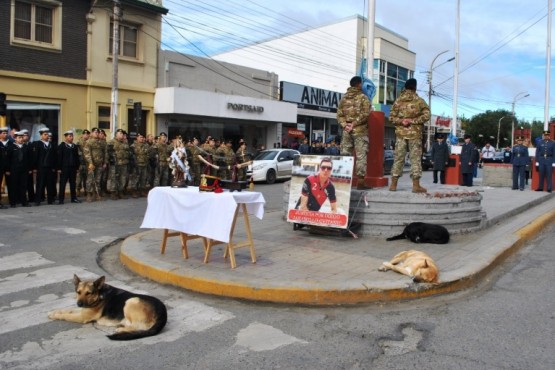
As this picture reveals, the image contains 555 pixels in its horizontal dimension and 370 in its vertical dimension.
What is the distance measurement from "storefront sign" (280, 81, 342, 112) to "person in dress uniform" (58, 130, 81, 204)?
64.5ft

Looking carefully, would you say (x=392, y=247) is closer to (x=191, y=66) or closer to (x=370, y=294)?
(x=370, y=294)

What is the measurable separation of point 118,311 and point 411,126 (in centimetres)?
640

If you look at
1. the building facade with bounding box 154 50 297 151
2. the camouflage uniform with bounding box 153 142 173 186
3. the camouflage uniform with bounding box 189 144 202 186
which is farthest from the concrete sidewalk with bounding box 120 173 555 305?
the building facade with bounding box 154 50 297 151

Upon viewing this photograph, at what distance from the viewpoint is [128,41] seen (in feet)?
75.6

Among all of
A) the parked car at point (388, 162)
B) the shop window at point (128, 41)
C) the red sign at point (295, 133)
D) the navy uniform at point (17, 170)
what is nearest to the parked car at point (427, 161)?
the parked car at point (388, 162)

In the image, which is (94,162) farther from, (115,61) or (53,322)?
(53,322)

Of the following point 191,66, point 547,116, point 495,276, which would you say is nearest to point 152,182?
point 191,66

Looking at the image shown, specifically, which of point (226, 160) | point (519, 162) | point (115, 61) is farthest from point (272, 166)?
point (519, 162)

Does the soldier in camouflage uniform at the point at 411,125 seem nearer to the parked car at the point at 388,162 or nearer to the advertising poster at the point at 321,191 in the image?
the advertising poster at the point at 321,191

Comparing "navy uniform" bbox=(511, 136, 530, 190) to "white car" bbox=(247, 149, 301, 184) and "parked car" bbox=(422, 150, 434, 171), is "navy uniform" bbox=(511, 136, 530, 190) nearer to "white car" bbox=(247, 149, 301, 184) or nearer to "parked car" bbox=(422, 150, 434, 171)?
"white car" bbox=(247, 149, 301, 184)

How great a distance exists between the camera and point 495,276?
23.1 feet

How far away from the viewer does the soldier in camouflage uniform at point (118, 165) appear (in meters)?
15.1

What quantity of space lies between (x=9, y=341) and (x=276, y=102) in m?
25.6

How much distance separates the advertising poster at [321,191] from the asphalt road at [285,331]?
250cm
